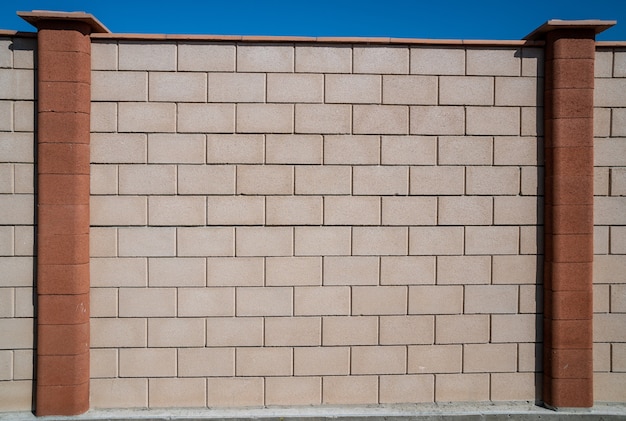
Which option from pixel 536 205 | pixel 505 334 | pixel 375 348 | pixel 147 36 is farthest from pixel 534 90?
pixel 147 36

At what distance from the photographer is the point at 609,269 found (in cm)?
469

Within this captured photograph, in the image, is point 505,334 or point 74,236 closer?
point 74,236

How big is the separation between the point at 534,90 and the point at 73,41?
3514mm

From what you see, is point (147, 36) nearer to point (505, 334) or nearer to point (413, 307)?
point (413, 307)

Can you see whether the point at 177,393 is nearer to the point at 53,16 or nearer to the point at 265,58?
the point at 265,58

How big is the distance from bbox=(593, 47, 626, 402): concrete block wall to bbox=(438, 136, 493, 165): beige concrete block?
2.89 feet

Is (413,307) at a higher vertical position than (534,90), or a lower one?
lower

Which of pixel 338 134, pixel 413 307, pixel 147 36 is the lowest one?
pixel 413 307

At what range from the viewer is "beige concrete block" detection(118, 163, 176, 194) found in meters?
4.54

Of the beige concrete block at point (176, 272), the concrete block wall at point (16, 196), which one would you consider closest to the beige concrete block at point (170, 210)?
the beige concrete block at point (176, 272)

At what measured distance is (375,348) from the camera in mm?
4645

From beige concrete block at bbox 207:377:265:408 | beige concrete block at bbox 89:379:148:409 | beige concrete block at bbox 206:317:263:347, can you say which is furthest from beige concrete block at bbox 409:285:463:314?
beige concrete block at bbox 89:379:148:409

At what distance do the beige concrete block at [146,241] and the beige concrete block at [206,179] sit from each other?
0.35 meters

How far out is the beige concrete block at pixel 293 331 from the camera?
181 inches
